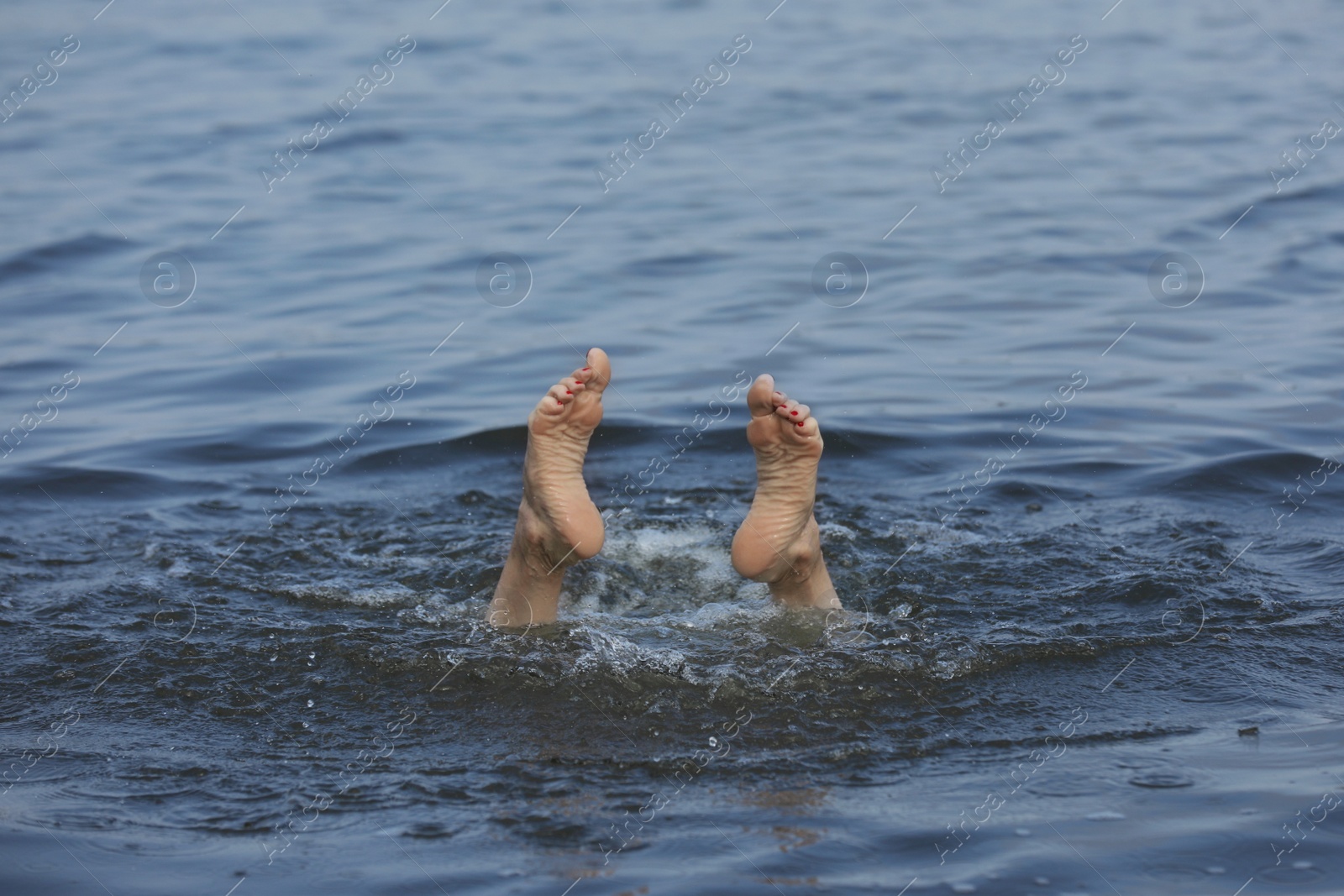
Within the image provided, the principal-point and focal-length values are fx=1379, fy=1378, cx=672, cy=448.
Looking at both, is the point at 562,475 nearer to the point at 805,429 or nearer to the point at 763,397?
the point at 763,397

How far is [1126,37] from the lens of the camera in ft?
64.1

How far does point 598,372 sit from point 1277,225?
27.5 feet

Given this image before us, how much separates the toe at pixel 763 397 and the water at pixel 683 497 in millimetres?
869

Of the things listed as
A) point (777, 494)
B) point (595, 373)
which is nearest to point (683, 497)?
point (777, 494)

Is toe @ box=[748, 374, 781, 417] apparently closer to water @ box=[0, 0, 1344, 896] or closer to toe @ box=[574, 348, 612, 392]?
toe @ box=[574, 348, 612, 392]

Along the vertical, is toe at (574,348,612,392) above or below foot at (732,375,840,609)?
above

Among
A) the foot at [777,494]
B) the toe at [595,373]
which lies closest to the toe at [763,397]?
the foot at [777,494]

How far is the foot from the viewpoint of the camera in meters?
4.68

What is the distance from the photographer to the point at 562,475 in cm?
475

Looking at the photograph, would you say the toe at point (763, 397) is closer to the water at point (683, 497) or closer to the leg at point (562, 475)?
the leg at point (562, 475)

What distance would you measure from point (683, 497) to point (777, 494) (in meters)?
2.25

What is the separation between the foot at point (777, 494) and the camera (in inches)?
184

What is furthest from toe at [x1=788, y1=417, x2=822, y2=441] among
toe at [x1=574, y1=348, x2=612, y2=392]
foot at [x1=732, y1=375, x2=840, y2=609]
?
toe at [x1=574, y1=348, x2=612, y2=392]

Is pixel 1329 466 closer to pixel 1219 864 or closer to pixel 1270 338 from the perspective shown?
pixel 1270 338
